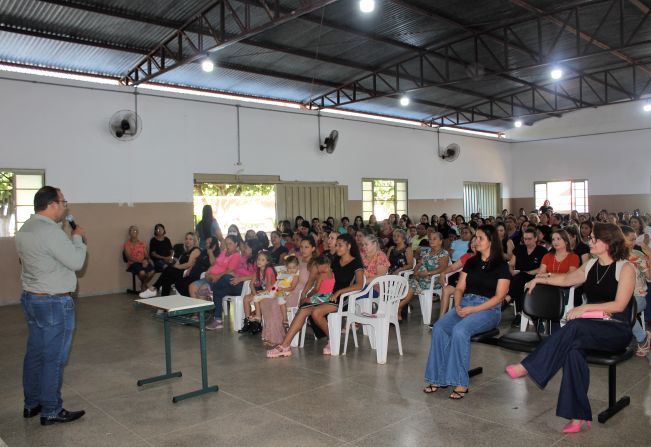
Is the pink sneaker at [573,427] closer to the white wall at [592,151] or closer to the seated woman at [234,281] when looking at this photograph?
the seated woman at [234,281]

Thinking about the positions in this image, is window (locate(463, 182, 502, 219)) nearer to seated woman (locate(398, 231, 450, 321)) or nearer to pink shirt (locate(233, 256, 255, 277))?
seated woman (locate(398, 231, 450, 321))

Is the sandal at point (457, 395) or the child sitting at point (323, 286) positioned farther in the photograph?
the child sitting at point (323, 286)

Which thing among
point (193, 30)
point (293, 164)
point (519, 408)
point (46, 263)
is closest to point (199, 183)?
point (293, 164)

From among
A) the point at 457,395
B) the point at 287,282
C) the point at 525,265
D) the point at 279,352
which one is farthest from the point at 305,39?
the point at 457,395

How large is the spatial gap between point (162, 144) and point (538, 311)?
297 inches

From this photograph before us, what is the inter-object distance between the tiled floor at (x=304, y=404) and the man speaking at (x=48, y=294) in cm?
26

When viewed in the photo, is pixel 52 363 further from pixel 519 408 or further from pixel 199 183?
pixel 199 183

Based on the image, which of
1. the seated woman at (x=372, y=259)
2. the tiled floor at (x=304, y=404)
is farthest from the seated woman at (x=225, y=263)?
the seated woman at (x=372, y=259)

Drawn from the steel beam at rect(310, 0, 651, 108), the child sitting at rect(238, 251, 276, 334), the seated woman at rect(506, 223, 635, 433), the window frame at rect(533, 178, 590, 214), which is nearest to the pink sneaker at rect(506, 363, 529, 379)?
the seated woman at rect(506, 223, 635, 433)

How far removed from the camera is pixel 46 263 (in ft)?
11.0

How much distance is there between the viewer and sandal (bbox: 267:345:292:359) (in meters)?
4.95

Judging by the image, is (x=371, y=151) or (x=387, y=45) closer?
(x=387, y=45)

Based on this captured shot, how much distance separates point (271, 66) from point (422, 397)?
7586 millimetres

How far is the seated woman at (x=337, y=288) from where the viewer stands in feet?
16.4
